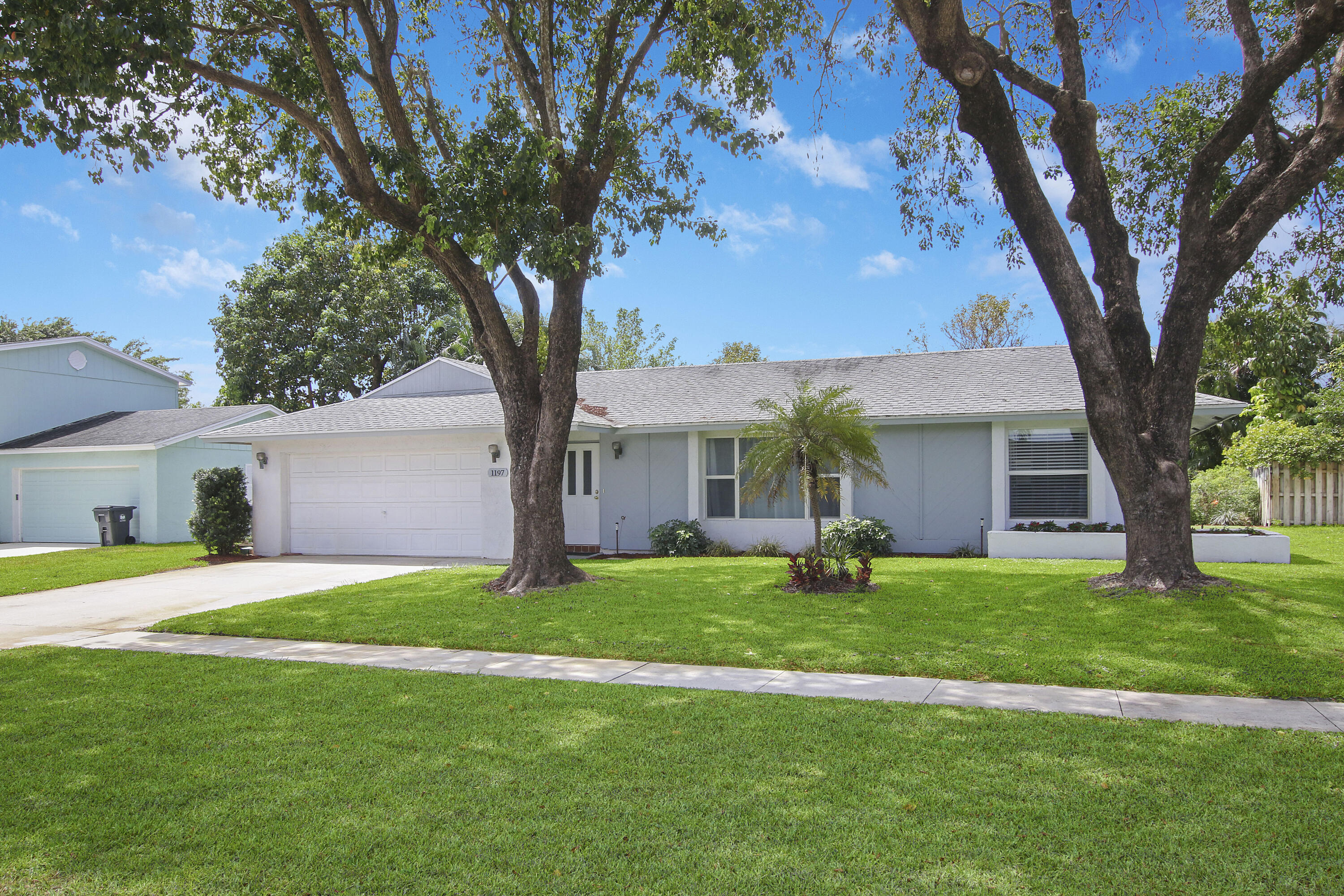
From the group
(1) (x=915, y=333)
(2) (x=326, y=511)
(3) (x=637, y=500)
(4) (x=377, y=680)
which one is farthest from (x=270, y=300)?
(4) (x=377, y=680)

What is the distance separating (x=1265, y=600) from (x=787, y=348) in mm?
36368

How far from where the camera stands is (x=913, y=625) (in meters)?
7.83

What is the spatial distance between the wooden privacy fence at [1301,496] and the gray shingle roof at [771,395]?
7718 millimetres

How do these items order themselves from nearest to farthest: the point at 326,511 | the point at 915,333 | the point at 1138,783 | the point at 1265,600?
the point at 1138,783 → the point at 1265,600 → the point at 326,511 → the point at 915,333

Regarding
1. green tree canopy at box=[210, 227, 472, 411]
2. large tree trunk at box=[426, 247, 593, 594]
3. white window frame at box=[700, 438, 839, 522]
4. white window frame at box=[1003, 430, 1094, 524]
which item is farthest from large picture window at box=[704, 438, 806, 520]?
green tree canopy at box=[210, 227, 472, 411]

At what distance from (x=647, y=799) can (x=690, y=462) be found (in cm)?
1203

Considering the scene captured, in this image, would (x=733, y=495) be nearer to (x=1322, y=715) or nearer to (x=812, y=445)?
(x=812, y=445)

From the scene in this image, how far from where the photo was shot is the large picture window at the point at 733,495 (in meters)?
15.4

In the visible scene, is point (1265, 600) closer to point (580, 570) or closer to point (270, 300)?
point (580, 570)

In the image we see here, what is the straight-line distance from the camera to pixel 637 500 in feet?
53.3

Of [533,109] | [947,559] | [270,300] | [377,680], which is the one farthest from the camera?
[270,300]

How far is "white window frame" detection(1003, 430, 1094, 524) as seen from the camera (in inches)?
546

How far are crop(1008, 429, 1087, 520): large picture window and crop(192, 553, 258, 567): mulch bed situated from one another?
14.9m

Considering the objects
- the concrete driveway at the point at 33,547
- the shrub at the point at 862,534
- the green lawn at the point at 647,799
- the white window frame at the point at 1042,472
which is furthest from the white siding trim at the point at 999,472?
the concrete driveway at the point at 33,547
